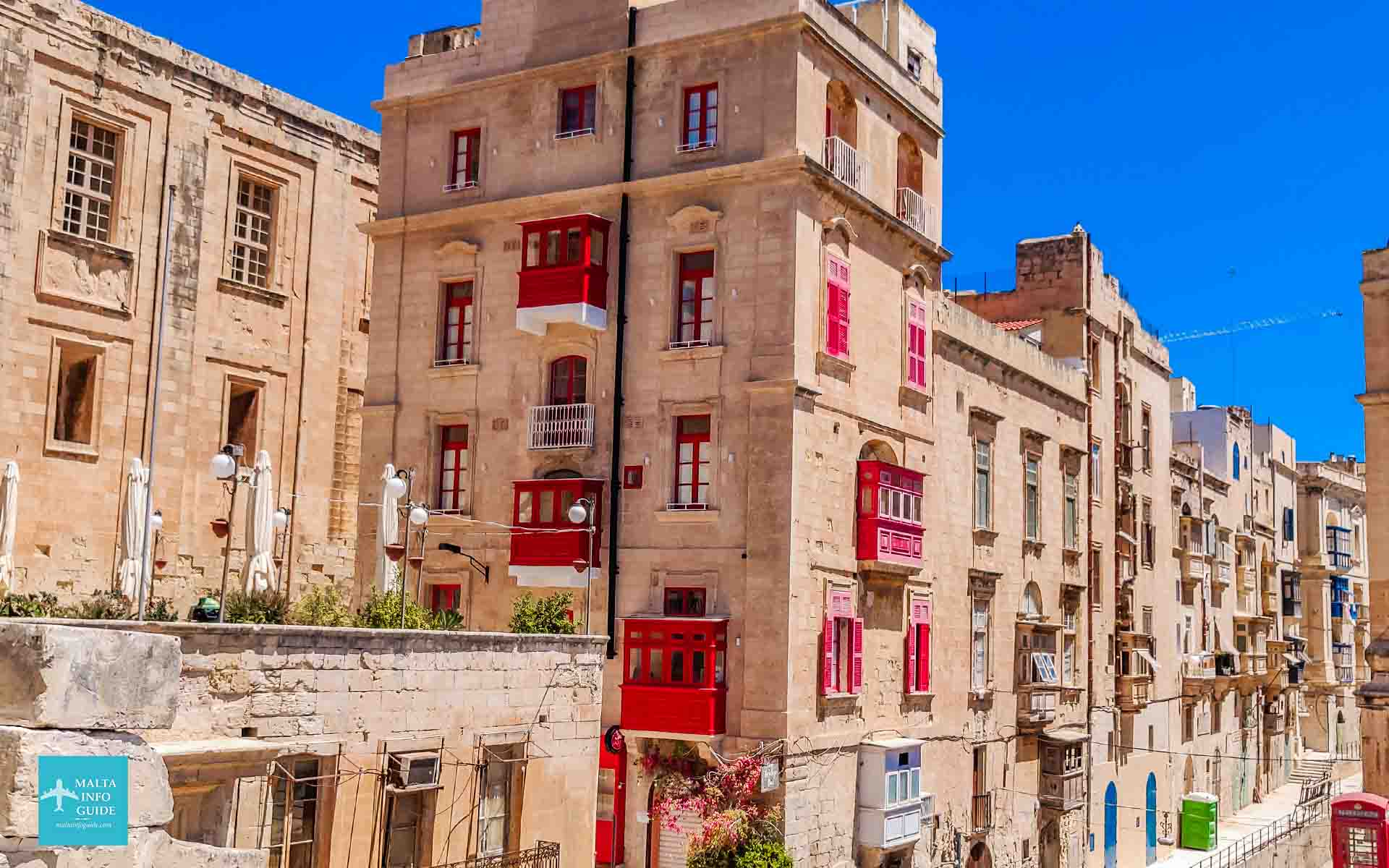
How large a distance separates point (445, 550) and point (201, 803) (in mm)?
14502

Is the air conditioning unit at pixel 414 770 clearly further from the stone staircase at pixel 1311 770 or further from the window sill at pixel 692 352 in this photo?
the stone staircase at pixel 1311 770

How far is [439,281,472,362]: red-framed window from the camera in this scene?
29922mm

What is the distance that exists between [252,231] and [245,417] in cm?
426

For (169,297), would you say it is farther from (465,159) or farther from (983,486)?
(983,486)

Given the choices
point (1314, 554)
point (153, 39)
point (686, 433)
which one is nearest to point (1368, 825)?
point (686, 433)

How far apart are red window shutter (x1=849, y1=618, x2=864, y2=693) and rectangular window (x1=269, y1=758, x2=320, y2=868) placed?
13114 mm

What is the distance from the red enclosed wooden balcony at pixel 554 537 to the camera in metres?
27.5

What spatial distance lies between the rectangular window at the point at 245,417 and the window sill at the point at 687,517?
11087 millimetres

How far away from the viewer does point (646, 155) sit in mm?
28438

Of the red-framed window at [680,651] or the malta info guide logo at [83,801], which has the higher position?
the red-framed window at [680,651]

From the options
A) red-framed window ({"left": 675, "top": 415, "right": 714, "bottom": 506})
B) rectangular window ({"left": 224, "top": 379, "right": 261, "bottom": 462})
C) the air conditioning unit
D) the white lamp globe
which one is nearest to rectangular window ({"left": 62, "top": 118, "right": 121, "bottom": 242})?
rectangular window ({"left": 224, "top": 379, "right": 261, "bottom": 462})

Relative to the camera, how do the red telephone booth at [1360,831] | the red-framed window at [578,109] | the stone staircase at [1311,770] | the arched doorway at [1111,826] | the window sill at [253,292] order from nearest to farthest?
the red-framed window at [578,109]
the red telephone booth at [1360,831]
the window sill at [253,292]
the arched doorway at [1111,826]
the stone staircase at [1311,770]

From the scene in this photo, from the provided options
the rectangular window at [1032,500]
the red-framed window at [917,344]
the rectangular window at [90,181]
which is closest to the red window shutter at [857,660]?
the red-framed window at [917,344]

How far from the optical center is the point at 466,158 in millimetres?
30625
